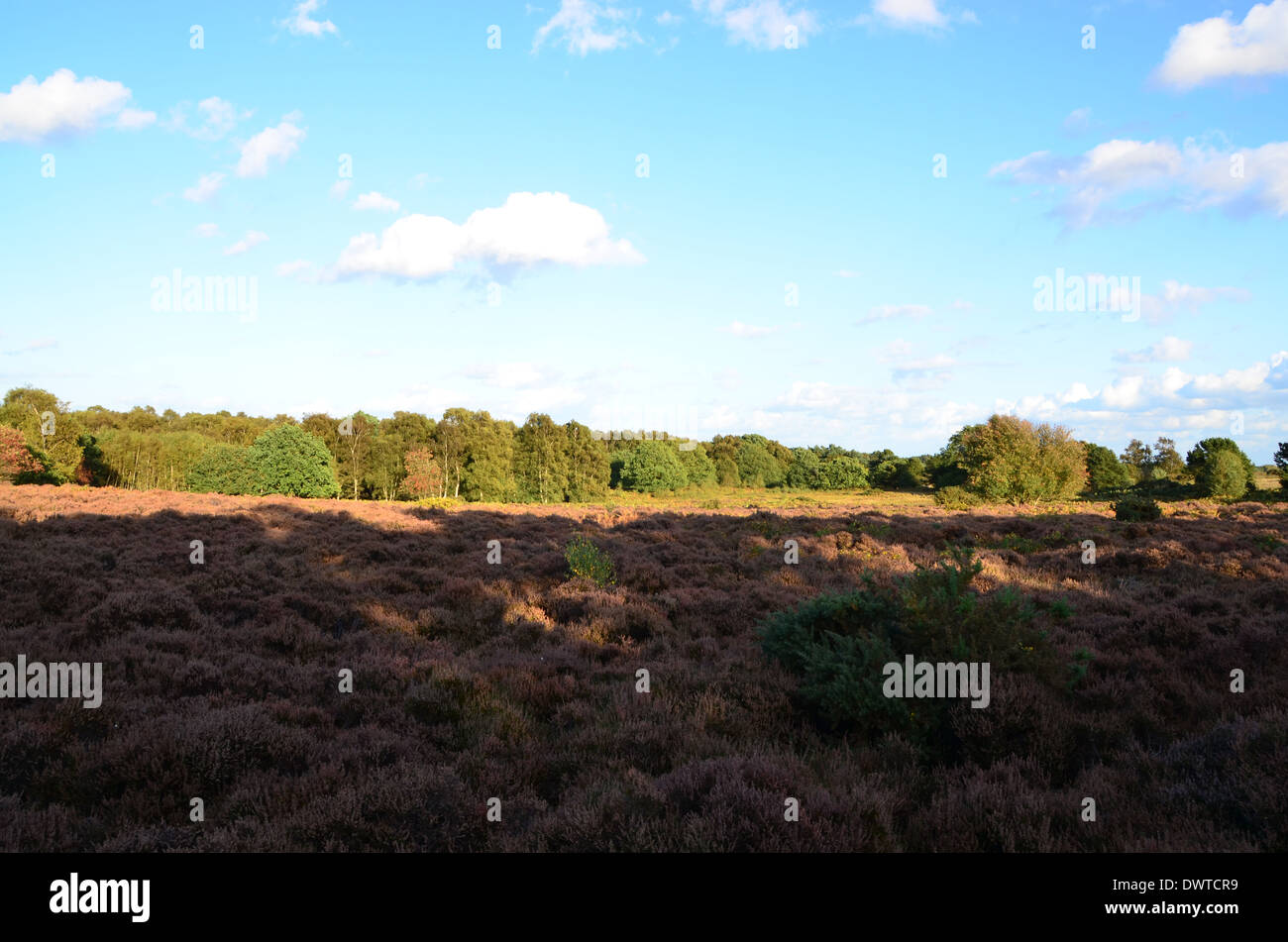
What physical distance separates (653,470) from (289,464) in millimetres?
46893

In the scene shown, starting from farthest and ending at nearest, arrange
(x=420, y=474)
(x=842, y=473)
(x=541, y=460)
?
(x=842, y=473) → (x=541, y=460) → (x=420, y=474)

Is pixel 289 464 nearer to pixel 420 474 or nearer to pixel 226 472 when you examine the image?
pixel 226 472

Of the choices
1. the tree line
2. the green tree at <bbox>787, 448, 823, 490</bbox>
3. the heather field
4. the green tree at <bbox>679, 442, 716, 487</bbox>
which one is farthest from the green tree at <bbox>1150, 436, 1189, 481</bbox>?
the heather field

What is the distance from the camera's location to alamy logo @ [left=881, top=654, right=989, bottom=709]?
6273 millimetres

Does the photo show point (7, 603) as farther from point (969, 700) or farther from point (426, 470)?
point (426, 470)

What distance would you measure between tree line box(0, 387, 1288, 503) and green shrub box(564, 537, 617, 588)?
37.2m

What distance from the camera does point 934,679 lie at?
21.2ft

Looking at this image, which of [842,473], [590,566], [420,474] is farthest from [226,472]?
[842,473]

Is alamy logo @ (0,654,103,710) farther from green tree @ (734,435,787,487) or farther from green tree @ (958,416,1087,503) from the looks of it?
green tree @ (734,435,787,487)

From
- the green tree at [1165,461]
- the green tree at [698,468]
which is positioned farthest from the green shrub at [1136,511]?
the green tree at [698,468]
